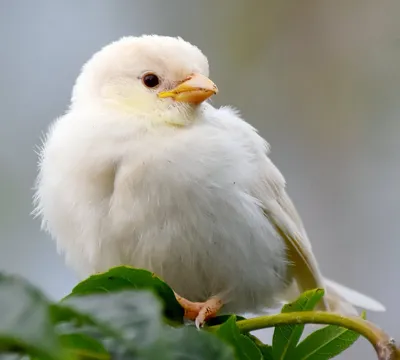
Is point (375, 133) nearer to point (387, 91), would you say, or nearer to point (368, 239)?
point (387, 91)

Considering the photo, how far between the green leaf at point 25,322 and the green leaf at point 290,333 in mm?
376

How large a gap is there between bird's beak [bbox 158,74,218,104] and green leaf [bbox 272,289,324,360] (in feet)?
1.31

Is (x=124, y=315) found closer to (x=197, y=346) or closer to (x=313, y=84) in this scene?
(x=197, y=346)

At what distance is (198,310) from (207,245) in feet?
0.36

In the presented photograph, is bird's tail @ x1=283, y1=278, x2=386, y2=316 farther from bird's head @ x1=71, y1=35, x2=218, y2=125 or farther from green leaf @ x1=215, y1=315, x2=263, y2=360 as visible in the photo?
green leaf @ x1=215, y1=315, x2=263, y2=360

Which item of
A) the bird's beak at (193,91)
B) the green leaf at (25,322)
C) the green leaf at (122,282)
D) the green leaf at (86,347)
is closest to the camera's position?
the green leaf at (25,322)

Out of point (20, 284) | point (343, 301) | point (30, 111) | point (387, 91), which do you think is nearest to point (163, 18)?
point (30, 111)

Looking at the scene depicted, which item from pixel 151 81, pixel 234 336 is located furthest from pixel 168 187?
pixel 234 336

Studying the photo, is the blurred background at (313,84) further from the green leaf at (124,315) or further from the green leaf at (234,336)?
the green leaf at (124,315)

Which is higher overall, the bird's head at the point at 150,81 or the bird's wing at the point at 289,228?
the bird's head at the point at 150,81

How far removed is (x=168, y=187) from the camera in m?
0.92

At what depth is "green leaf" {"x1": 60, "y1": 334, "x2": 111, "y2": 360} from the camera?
44cm

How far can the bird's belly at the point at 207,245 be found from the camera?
928 mm

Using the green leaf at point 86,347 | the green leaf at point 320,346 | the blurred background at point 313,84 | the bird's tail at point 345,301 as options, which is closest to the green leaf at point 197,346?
the green leaf at point 86,347
